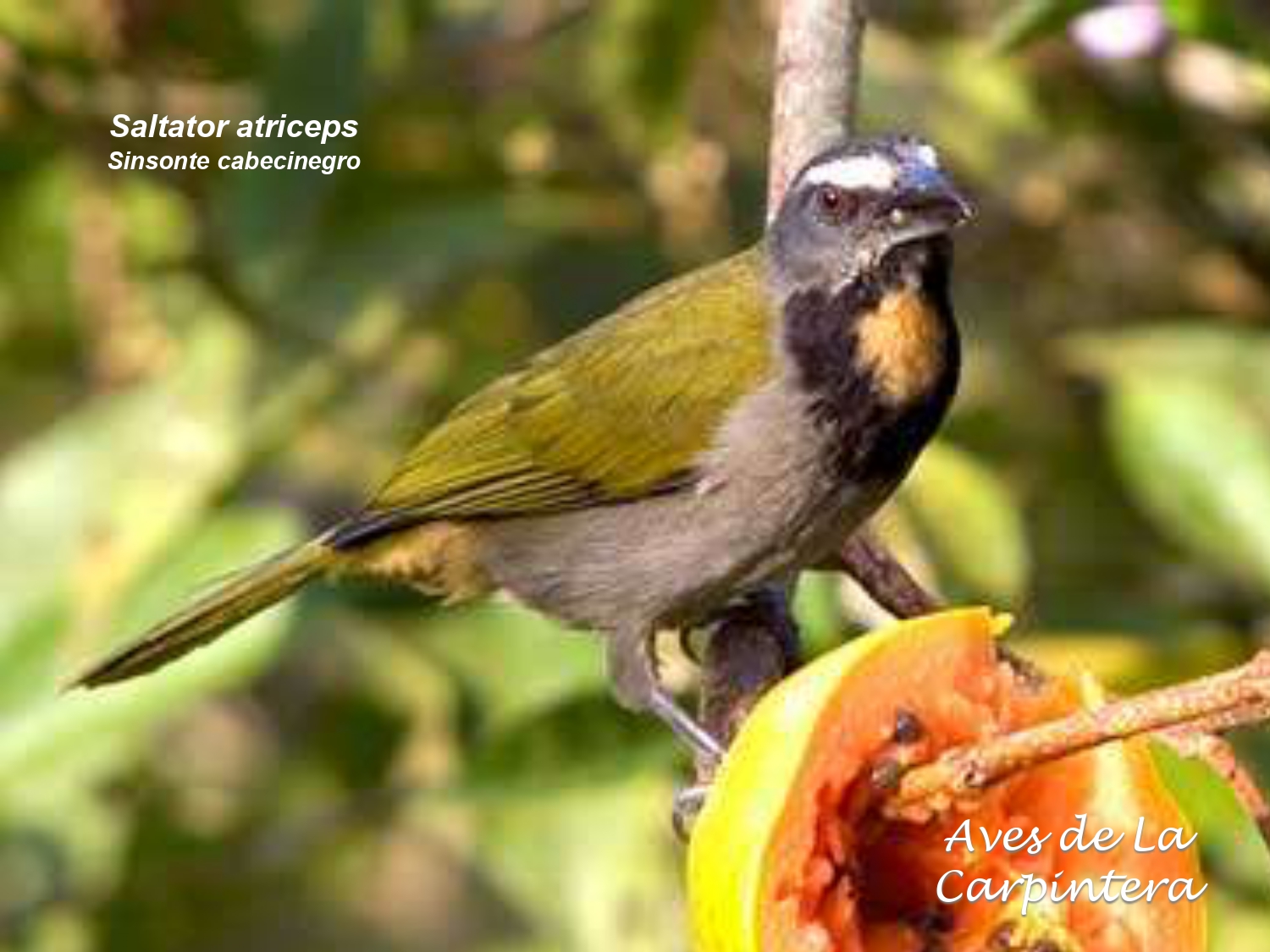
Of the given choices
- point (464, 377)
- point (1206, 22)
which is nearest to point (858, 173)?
point (1206, 22)

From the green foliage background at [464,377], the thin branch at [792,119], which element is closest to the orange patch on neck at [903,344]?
the thin branch at [792,119]

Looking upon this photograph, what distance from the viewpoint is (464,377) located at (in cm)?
493

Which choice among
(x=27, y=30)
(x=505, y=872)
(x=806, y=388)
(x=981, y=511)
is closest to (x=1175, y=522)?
(x=981, y=511)

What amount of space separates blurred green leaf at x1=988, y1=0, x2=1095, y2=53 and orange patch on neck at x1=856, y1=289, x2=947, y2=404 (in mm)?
294

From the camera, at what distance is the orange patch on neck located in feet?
13.1

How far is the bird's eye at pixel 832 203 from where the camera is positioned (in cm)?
390

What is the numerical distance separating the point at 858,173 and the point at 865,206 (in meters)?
0.05

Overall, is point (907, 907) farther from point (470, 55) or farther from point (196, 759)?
point (196, 759)

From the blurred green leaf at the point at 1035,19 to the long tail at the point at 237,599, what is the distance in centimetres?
107

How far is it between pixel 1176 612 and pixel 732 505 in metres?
0.87

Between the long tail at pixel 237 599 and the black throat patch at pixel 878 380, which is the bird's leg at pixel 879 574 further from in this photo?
the long tail at pixel 237 599

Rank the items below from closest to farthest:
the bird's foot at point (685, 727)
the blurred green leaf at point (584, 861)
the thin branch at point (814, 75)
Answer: the bird's foot at point (685, 727) < the thin branch at point (814, 75) < the blurred green leaf at point (584, 861)

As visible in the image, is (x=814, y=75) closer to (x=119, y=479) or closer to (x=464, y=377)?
(x=464, y=377)

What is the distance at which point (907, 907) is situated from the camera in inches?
133
